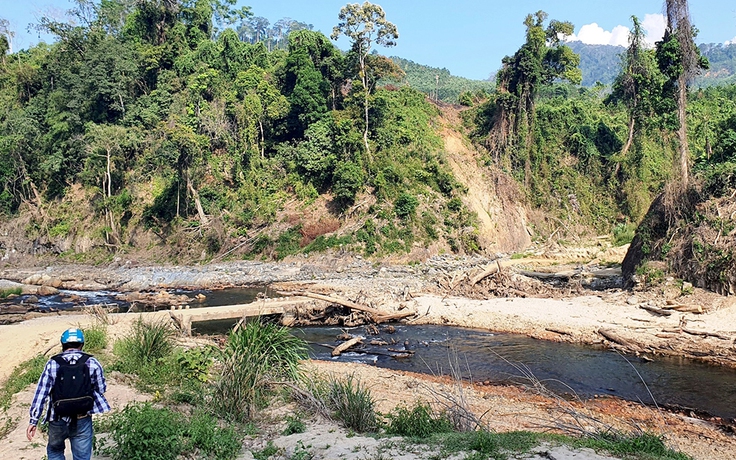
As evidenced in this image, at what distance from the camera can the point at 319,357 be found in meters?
14.8

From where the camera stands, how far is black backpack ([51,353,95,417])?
5.31 metres

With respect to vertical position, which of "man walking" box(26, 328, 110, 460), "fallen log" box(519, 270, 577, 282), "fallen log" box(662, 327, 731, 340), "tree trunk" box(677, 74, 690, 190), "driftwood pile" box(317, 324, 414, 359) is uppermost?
"tree trunk" box(677, 74, 690, 190)

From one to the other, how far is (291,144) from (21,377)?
29.3 metres

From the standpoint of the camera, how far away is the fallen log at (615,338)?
47.5ft

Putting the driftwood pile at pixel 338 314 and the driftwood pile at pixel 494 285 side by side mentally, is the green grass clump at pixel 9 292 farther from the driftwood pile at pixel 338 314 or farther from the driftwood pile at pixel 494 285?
the driftwood pile at pixel 494 285

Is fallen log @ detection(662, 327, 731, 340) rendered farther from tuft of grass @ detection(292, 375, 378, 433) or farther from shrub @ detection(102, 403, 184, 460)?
shrub @ detection(102, 403, 184, 460)

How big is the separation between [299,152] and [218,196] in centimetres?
653

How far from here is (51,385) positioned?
5.39 metres

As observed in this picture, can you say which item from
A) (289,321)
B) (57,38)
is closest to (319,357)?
(289,321)

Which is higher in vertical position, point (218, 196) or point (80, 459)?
point (218, 196)

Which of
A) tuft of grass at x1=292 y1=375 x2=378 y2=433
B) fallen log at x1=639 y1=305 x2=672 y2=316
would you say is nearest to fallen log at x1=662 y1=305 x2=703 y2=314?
fallen log at x1=639 y1=305 x2=672 y2=316

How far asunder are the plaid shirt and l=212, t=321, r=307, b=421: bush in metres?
2.87

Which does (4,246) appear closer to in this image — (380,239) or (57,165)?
(57,165)

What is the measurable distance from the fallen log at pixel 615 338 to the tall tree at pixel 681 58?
7.83 metres
